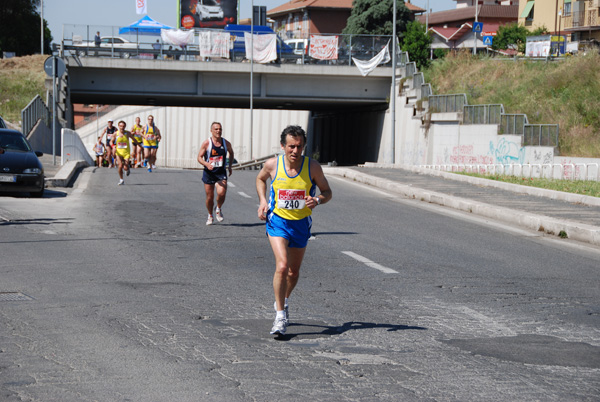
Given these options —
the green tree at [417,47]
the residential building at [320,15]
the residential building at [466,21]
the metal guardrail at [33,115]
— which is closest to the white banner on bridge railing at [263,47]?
the green tree at [417,47]

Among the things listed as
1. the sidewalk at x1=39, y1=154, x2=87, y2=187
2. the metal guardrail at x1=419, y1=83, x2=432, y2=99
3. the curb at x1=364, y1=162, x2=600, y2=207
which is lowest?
the sidewalk at x1=39, y1=154, x2=87, y2=187

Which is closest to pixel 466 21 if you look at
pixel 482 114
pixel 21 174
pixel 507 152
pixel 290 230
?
pixel 482 114

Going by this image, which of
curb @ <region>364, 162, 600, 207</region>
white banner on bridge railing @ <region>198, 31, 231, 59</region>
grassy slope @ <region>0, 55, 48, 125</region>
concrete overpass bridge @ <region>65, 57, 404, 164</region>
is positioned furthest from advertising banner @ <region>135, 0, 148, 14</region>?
curb @ <region>364, 162, 600, 207</region>

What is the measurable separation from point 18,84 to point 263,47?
20180mm

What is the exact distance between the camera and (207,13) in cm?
6950

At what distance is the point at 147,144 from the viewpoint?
30125 millimetres

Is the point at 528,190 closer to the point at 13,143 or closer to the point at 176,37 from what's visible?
the point at 13,143

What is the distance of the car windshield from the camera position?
73.3 ft

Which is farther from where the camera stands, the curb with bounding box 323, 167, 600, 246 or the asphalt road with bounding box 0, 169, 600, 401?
the curb with bounding box 323, 167, 600, 246

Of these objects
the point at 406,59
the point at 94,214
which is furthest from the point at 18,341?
the point at 406,59

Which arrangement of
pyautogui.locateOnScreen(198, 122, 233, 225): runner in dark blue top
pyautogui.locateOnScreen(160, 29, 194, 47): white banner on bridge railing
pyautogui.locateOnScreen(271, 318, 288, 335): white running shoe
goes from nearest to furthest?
1. pyautogui.locateOnScreen(271, 318, 288, 335): white running shoe
2. pyautogui.locateOnScreen(198, 122, 233, 225): runner in dark blue top
3. pyautogui.locateOnScreen(160, 29, 194, 47): white banner on bridge railing

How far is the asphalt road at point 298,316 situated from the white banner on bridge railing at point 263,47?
33849 millimetres

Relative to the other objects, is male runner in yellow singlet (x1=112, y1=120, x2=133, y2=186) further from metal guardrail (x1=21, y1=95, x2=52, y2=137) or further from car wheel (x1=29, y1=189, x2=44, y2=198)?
metal guardrail (x1=21, y1=95, x2=52, y2=137)

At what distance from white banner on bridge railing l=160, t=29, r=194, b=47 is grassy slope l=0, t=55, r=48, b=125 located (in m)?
9.58
